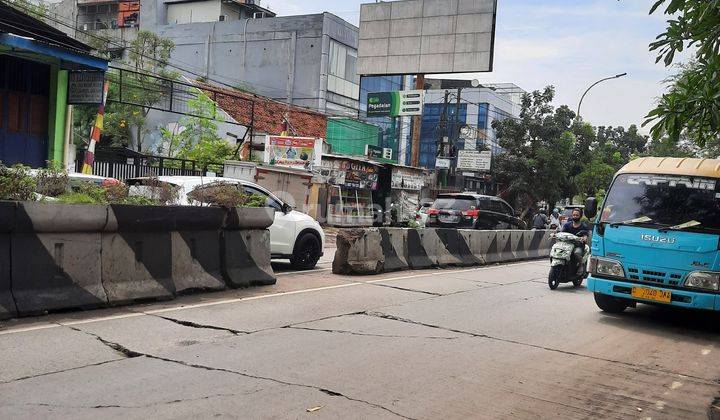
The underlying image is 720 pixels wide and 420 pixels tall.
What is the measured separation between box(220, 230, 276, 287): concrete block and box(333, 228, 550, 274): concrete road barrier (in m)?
2.44

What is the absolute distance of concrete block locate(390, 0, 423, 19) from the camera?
34594mm

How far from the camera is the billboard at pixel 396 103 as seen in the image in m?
35.8

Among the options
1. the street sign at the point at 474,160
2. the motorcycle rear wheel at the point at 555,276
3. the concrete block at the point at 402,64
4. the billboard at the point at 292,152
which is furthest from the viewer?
the street sign at the point at 474,160

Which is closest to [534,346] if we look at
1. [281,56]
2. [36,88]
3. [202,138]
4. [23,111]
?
[23,111]

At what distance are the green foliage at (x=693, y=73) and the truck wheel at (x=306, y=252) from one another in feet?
25.8

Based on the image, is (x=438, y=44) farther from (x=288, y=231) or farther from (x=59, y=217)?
(x=59, y=217)

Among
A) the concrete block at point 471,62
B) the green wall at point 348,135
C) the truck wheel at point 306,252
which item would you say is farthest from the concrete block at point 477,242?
the green wall at point 348,135

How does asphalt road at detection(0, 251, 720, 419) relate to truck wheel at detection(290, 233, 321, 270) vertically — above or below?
below

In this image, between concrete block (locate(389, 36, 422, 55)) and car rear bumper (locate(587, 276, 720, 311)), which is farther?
concrete block (locate(389, 36, 422, 55))

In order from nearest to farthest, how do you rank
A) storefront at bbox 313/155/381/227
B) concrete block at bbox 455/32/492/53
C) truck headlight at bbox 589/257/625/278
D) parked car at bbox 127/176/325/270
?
truck headlight at bbox 589/257/625/278 → parked car at bbox 127/176/325/270 → storefront at bbox 313/155/381/227 → concrete block at bbox 455/32/492/53

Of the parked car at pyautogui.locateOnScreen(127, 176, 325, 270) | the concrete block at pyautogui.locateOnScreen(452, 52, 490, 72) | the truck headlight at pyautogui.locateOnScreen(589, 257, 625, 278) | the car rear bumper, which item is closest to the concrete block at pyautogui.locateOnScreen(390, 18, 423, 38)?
the concrete block at pyautogui.locateOnScreen(452, 52, 490, 72)

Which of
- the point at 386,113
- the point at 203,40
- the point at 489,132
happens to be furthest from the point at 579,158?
the point at 203,40

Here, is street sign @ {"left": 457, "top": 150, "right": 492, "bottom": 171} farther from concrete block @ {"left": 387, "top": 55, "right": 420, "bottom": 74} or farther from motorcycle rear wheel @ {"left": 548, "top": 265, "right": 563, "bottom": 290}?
motorcycle rear wheel @ {"left": 548, "top": 265, "right": 563, "bottom": 290}

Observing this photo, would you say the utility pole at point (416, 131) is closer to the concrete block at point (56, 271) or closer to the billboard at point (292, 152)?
the billboard at point (292, 152)
